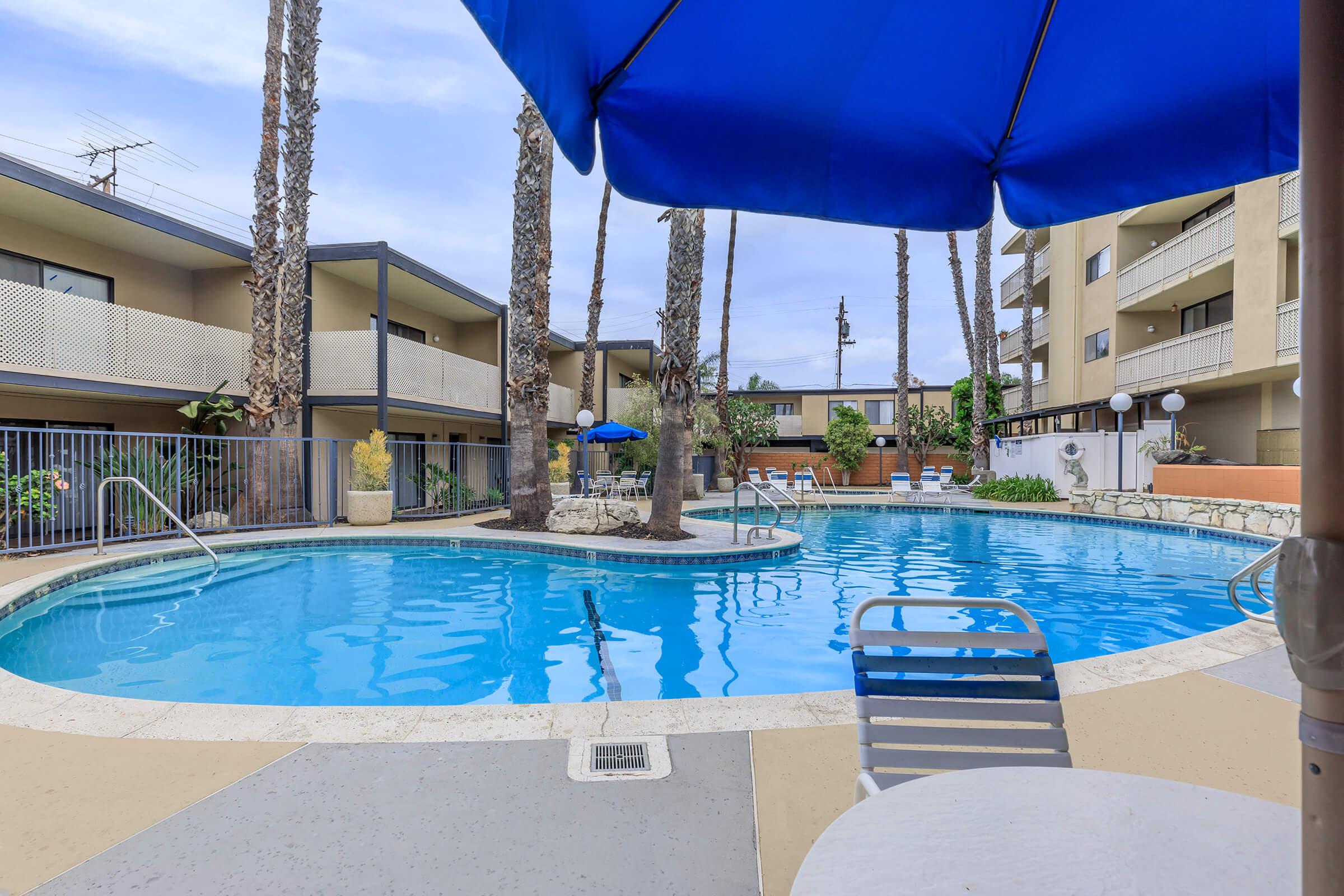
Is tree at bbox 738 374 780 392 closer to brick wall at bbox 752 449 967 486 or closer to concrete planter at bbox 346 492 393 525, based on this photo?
brick wall at bbox 752 449 967 486

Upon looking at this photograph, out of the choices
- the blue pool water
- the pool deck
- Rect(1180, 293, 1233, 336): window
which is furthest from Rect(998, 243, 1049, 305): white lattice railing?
the pool deck

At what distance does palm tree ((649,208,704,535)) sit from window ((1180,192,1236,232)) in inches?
518

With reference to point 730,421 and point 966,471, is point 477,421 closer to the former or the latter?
point 730,421

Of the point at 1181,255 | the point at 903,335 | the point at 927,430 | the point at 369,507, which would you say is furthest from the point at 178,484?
the point at 927,430

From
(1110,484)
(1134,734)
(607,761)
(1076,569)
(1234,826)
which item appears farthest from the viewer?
(1110,484)

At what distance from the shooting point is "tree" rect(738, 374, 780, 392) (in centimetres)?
3494

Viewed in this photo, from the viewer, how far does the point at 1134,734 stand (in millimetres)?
3074

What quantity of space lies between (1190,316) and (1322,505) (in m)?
23.0

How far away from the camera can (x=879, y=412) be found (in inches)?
1310

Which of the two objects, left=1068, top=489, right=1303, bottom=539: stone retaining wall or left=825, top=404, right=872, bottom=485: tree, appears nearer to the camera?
left=1068, top=489, right=1303, bottom=539: stone retaining wall

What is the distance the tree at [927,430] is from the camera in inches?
1136

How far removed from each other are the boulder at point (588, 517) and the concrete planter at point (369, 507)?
3240 mm

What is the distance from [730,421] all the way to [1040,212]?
75.6ft

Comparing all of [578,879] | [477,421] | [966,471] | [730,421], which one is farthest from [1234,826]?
[966,471]
